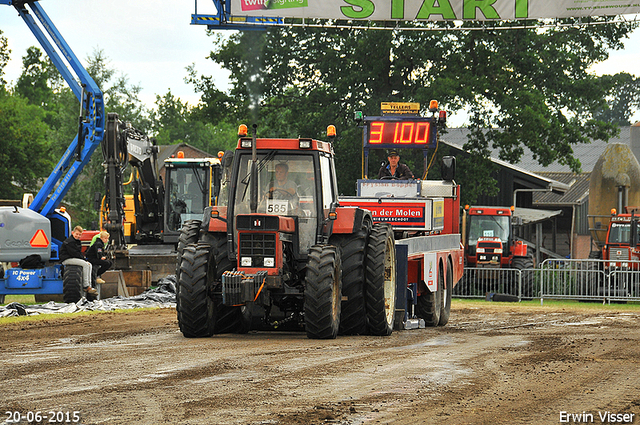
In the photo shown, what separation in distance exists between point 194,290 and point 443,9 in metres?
11.7

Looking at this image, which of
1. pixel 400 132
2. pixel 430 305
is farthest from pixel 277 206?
pixel 400 132

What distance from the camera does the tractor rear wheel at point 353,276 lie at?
12.1 m

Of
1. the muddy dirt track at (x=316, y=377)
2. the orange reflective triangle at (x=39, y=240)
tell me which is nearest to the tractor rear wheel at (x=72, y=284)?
the orange reflective triangle at (x=39, y=240)

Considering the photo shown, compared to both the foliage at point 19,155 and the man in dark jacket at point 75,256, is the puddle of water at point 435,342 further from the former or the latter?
the foliage at point 19,155

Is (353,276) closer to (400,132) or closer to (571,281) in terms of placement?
(400,132)

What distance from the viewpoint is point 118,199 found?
20.5 meters

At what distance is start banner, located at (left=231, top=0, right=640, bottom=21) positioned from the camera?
67.3 feet

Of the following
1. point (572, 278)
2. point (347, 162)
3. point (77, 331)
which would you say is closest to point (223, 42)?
point (347, 162)

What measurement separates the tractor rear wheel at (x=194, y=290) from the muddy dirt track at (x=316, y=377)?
0.93 feet

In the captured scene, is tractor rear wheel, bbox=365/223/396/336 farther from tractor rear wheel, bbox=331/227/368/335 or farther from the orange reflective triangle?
the orange reflective triangle

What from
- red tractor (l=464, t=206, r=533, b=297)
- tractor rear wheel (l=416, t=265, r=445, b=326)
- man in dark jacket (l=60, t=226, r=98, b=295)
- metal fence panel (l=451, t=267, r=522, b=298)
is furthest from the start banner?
red tractor (l=464, t=206, r=533, b=297)

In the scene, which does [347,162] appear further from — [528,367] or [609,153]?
[528,367]

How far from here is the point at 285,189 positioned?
39.8ft

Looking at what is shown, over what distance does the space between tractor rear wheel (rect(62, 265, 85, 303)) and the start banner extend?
7.50 metres
